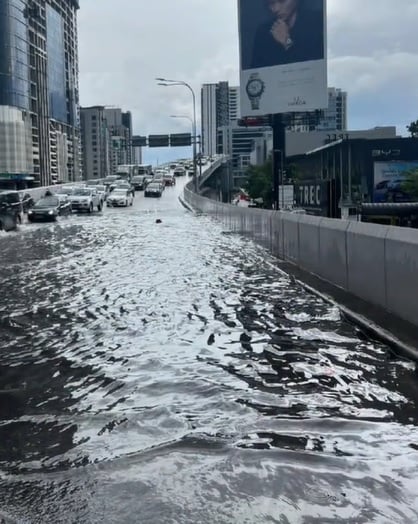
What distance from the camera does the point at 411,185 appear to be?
57438 mm

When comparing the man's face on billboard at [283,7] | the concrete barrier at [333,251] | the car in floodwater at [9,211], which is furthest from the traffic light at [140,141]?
the concrete barrier at [333,251]

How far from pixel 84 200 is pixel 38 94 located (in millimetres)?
99853

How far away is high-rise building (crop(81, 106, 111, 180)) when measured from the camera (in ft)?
624

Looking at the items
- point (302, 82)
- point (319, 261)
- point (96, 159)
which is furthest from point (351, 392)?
point (96, 159)

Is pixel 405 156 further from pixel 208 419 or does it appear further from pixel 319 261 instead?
pixel 208 419

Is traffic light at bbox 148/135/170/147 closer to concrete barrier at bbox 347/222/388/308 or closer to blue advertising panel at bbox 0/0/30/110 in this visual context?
blue advertising panel at bbox 0/0/30/110

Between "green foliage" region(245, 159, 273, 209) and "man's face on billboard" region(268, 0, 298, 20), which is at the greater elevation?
"man's face on billboard" region(268, 0, 298, 20)

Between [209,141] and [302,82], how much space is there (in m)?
120

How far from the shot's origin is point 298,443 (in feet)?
18.7

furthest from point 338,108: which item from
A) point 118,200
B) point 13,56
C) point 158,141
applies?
point 118,200

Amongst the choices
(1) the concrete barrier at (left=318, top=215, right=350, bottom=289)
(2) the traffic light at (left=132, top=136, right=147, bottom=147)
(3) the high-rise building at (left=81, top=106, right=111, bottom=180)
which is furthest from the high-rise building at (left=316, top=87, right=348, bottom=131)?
(1) the concrete barrier at (left=318, top=215, right=350, bottom=289)

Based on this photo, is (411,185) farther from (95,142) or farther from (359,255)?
(95,142)

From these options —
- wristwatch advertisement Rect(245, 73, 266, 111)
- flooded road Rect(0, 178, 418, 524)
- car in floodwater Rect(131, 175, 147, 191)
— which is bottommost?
flooded road Rect(0, 178, 418, 524)

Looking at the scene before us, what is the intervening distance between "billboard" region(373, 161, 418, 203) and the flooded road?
5156 centimetres
